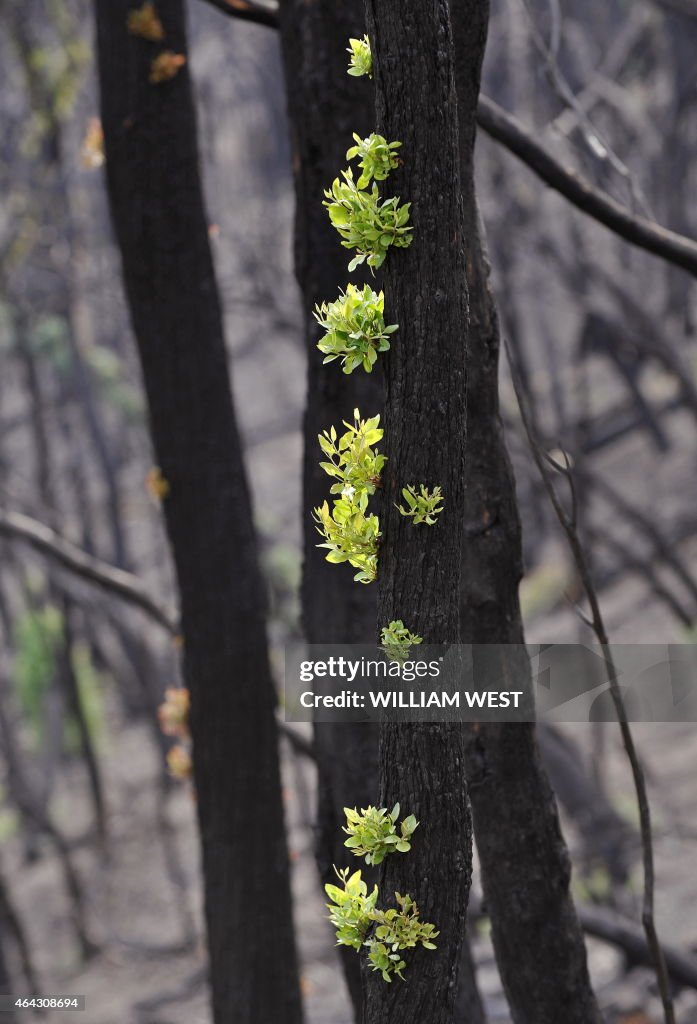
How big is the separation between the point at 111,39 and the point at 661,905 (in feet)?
26.2

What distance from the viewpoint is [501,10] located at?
16984mm

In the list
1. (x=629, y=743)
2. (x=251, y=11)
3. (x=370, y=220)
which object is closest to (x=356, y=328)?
(x=370, y=220)

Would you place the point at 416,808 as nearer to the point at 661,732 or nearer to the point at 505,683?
the point at 505,683

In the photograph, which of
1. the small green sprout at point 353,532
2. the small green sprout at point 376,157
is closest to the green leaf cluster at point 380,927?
the small green sprout at point 353,532

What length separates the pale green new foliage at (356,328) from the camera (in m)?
2.33

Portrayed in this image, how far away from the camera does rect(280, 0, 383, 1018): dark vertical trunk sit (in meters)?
3.97

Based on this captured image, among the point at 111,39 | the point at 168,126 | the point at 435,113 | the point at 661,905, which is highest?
the point at 111,39

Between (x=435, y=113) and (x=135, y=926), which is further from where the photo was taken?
(x=135, y=926)

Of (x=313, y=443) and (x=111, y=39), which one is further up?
(x=111, y=39)

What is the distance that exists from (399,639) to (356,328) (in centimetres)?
63

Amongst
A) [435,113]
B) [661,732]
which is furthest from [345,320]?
[661,732]

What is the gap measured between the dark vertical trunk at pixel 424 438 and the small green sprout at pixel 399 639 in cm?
2

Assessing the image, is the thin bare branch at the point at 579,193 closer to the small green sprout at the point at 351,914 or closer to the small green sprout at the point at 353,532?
the small green sprout at the point at 353,532

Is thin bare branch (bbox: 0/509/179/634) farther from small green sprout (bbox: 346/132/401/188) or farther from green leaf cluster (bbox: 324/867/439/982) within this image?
small green sprout (bbox: 346/132/401/188)
